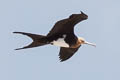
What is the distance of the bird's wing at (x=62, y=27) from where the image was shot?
1934cm

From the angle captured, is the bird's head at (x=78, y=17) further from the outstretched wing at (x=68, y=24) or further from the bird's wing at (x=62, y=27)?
the bird's wing at (x=62, y=27)

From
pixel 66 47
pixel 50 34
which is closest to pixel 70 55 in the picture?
pixel 66 47

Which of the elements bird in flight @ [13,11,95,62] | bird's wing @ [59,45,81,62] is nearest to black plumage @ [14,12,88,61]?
bird in flight @ [13,11,95,62]

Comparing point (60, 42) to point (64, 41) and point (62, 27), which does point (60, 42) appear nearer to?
point (64, 41)

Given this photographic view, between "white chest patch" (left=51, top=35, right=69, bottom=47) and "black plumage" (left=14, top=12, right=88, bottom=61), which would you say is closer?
"black plumage" (left=14, top=12, right=88, bottom=61)

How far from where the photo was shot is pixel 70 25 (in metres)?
19.7

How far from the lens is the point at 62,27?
64.7ft

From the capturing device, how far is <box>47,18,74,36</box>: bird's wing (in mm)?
19344

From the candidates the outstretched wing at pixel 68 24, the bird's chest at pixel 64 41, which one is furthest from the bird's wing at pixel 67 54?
the outstretched wing at pixel 68 24

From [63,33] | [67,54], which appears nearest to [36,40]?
[63,33]

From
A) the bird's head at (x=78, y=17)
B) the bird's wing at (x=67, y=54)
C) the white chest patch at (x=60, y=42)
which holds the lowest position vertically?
the bird's wing at (x=67, y=54)

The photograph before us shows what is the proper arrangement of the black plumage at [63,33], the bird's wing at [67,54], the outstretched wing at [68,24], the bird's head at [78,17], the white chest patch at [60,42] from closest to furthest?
the bird's head at [78,17], the outstretched wing at [68,24], the black plumage at [63,33], the white chest patch at [60,42], the bird's wing at [67,54]

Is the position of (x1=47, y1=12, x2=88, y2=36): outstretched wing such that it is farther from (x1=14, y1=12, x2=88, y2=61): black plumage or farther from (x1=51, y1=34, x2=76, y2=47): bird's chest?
(x1=51, y1=34, x2=76, y2=47): bird's chest

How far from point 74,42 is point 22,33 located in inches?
73.8
